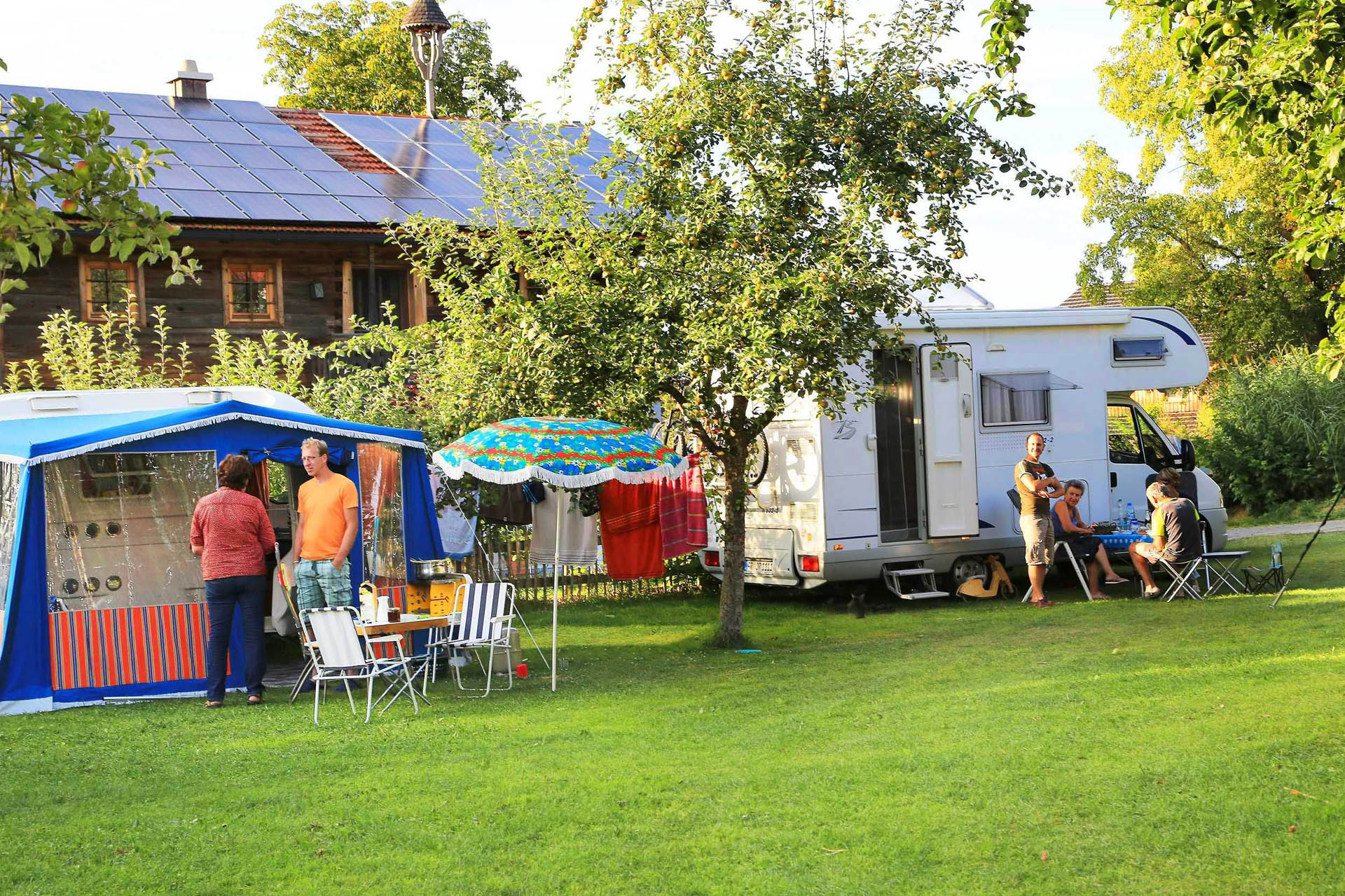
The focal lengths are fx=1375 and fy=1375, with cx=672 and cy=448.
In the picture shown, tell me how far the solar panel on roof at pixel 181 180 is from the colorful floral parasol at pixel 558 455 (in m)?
11.3

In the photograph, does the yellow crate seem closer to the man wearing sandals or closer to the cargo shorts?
the man wearing sandals

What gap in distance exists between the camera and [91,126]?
3830 mm

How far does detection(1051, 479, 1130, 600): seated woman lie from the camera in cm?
1370

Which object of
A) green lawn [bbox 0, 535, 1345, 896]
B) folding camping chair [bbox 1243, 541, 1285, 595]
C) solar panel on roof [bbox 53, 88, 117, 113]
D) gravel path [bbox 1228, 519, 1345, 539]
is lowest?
green lawn [bbox 0, 535, 1345, 896]

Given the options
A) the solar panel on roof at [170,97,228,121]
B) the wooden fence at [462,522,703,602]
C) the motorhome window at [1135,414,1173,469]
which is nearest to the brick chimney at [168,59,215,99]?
the solar panel on roof at [170,97,228,121]

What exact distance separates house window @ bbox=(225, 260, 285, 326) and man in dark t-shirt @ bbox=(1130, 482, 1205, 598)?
13.2 metres

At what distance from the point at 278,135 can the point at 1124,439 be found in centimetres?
1468

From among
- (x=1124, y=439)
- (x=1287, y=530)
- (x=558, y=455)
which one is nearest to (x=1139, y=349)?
(x=1124, y=439)

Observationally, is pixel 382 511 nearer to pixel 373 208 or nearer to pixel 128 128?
pixel 373 208

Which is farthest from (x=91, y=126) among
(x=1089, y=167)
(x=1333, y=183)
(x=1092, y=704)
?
(x=1089, y=167)

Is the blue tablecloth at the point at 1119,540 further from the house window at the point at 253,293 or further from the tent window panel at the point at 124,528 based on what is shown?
the house window at the point at 253,293

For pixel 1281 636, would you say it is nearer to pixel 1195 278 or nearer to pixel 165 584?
pixel 165 584

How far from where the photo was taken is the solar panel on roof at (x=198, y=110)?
74.2 feet

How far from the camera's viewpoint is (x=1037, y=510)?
13055 millimetres
